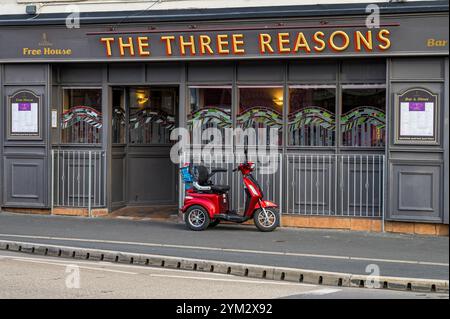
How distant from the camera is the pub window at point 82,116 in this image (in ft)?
56.5

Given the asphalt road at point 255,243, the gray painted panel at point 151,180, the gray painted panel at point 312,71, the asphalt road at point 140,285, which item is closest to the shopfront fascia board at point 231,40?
the gray painted panel at point 312,71

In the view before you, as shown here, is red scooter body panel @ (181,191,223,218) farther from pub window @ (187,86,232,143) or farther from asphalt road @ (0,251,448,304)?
asphalt road @ (0,251,448,304)

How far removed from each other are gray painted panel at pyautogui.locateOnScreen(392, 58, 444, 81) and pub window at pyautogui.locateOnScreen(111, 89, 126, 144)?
6086mm

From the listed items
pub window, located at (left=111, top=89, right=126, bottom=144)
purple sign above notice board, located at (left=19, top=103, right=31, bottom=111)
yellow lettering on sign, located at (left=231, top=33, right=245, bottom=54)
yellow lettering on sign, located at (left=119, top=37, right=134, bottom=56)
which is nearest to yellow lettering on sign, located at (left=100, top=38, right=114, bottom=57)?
yellow lettering on sign, located at (left=119, top=37, right=134, bottom=56)

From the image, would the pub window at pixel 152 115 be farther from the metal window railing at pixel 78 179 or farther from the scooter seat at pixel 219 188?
the scooter seat at pixel 219 188

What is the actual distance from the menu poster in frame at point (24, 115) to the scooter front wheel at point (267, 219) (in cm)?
526

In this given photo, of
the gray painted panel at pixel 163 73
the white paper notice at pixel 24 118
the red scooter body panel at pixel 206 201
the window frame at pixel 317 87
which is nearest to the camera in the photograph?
the red scooter body panel at pixel 206 201

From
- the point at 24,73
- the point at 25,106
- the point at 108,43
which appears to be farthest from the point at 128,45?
the point at 25,106

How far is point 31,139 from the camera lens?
1720cm

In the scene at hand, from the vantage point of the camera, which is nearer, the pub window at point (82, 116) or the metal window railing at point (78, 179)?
the metal window railing at point (78, 179)

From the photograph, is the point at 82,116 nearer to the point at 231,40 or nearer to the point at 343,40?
the point at 231,40

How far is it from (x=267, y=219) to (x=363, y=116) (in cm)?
278
